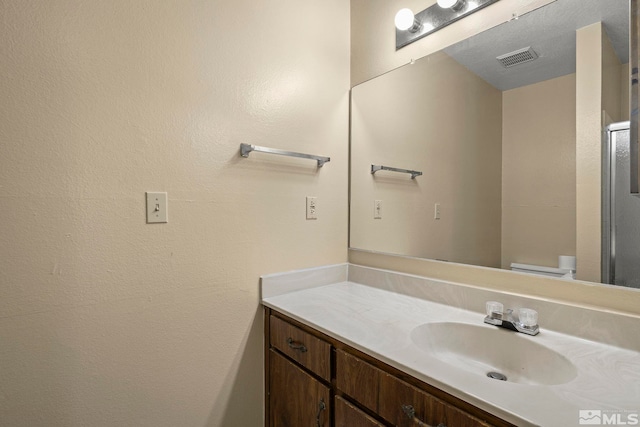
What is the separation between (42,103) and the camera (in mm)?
882

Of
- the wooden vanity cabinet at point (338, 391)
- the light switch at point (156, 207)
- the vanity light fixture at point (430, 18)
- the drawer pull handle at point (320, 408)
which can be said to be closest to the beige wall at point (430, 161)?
the vanity light fixture at point (430, 18)

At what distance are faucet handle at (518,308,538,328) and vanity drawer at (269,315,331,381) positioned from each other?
645mm

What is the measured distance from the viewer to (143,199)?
1.05 meters

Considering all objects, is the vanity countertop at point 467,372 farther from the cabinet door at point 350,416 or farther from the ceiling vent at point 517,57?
the ceiling vent at point 517,57

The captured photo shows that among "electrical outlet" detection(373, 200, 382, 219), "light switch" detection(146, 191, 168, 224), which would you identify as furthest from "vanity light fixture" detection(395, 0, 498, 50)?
"light switch" detection(146, 191, 168, 224)

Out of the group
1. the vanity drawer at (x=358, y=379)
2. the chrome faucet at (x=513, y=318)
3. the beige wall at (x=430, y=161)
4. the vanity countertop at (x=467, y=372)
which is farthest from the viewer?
the beige wall at (x=430, y=161)

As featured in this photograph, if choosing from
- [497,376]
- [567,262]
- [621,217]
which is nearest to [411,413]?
[497,376]

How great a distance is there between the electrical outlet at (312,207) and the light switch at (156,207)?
652 millimetres

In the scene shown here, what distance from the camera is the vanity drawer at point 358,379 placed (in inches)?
34.0

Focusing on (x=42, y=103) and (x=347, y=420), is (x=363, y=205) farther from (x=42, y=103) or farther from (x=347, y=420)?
(x=42, y=103)

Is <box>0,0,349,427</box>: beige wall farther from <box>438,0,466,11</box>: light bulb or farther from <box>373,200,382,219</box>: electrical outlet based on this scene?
<box>438,0,466,11</box>: light bulb

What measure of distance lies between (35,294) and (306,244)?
990 millimetres

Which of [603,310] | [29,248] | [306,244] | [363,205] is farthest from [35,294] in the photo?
[603,310]

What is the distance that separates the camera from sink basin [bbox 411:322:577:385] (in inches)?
34.5
